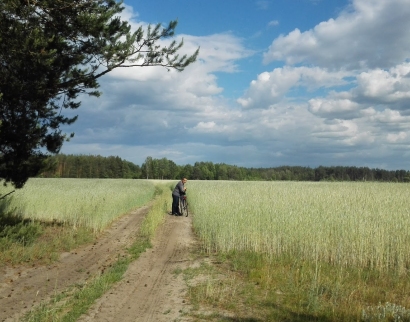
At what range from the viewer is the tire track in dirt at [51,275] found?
22.8 feet

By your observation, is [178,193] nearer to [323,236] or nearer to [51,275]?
[323,236]

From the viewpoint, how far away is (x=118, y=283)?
314 inches

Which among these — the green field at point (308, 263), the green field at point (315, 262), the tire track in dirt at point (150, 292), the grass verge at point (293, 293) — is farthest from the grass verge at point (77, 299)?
the green field at point (315, 262)

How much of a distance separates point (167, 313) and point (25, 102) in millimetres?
7457

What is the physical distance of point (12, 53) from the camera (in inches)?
364

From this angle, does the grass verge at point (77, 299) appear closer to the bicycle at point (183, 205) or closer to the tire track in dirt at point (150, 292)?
the tire track in dirt at point (150, 292)

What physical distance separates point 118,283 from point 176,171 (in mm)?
120781

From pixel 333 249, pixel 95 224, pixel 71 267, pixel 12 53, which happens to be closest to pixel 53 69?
pixel 12 53

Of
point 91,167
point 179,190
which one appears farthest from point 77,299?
point 91,167

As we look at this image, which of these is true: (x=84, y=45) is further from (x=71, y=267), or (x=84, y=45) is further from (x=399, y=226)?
(x=399, y=226)

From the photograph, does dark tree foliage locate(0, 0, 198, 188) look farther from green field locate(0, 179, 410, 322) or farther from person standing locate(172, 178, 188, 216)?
person standing locate(172, 178, 188, 216)

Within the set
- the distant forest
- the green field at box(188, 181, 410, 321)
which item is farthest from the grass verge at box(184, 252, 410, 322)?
the distant forest

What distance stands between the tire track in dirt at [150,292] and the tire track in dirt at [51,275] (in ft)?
3.62

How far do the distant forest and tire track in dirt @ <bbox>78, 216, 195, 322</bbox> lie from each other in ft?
261
